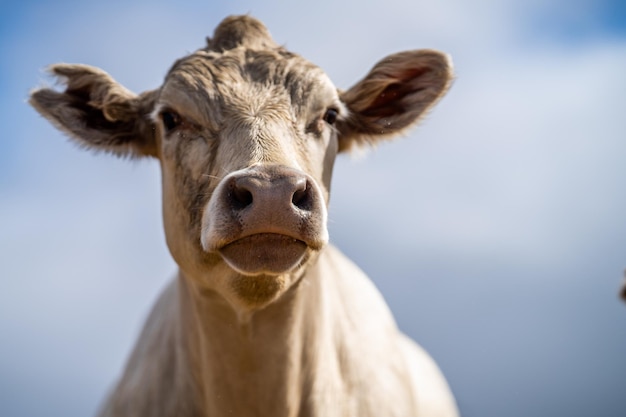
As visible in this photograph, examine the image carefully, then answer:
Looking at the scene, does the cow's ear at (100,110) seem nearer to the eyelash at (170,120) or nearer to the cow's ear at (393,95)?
the eyelash at (170,120)

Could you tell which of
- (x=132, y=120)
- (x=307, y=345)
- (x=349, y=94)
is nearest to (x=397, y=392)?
(x=307, y=345)

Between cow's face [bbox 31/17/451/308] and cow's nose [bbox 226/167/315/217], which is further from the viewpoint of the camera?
cow's face [bbox 31/17/451/308]

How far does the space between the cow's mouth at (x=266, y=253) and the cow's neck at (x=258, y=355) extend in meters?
0.69

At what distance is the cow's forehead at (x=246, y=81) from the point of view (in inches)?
202

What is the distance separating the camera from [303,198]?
4254mm

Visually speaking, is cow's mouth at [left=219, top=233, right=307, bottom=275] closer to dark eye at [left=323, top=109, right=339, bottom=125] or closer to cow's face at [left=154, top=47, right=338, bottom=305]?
cow's face at [left=154, top=47, right=338, bottom=305]

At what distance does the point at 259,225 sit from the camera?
4168mm

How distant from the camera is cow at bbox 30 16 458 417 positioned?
14.2 ft

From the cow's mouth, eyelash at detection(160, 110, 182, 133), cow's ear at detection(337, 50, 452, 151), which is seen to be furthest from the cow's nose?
cow's ear at detection(337, 50, 452, 151)

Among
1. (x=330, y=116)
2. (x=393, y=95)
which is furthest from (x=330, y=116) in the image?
(x=393, y=95)

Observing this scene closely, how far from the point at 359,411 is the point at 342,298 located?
96cm

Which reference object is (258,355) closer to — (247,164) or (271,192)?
(247,164)

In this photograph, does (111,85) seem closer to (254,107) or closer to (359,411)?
(254,107)

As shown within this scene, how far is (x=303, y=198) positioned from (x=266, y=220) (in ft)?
0.75
